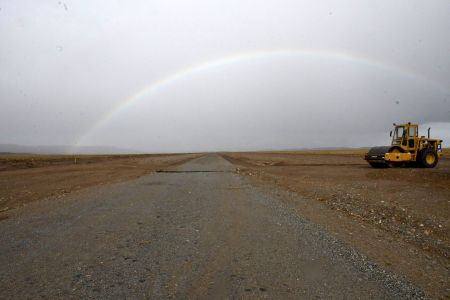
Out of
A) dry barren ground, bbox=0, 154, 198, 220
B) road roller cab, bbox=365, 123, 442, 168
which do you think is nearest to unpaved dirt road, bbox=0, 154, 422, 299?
dry barren ground, bbox=0, 154, 198, 220

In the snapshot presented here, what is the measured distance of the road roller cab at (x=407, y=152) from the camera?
2506 centimetres

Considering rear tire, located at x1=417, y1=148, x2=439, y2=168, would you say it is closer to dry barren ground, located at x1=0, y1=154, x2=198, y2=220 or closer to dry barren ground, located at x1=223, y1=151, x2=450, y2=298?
dry barren ground, located at x1=223, y1=151, x2=450, y2=298

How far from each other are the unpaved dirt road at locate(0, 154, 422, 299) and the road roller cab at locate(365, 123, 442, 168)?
788 inches

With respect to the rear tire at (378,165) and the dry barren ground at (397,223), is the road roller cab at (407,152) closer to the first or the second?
the rear tire at (378,165)

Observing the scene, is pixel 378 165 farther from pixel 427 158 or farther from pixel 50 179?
pixel 50 179

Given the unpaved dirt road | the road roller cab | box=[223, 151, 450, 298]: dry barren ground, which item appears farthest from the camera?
the road roller cab

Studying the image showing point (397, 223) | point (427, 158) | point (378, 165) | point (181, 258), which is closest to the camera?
point (181, 258)

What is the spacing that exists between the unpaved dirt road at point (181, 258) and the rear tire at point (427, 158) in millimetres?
22463

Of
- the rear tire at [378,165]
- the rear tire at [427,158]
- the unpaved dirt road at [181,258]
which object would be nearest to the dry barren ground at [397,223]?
the unpaved dirt road at [181,258]

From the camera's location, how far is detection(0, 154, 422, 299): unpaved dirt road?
13.7 ft

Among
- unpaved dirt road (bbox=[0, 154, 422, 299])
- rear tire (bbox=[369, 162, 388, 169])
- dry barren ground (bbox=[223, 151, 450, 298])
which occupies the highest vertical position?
rear tire (bbox=[369, 162, 388, 169])

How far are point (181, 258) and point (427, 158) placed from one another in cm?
2839

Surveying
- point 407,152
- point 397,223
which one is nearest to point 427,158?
point 407,152

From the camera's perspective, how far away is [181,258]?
5344 millimetres
